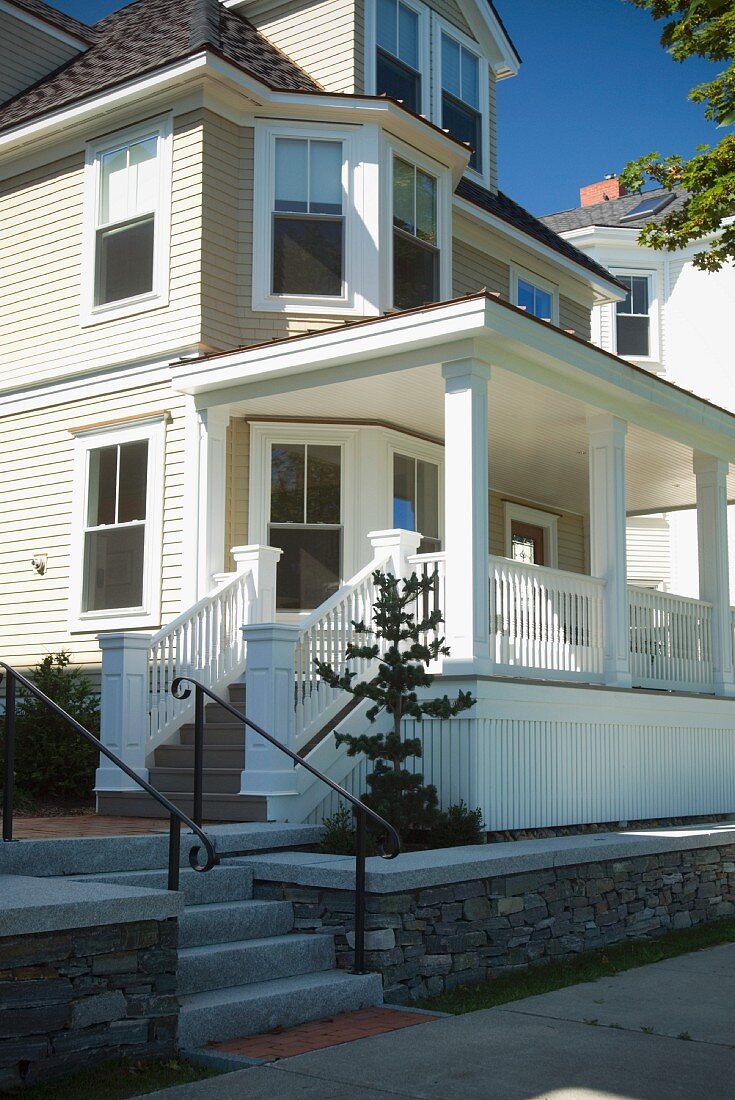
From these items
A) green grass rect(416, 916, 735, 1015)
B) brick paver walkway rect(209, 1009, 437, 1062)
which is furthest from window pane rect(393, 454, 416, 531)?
brick paver walkway rect(209, 1009, 437, 1062)

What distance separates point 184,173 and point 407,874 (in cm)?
835

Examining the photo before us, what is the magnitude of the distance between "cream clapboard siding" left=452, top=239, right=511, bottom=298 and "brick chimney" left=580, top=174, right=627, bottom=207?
11.7 meters

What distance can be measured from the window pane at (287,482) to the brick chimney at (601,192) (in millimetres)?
17083

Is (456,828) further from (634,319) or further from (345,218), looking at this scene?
(634,319)

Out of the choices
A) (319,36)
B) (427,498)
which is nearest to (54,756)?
(427,498)

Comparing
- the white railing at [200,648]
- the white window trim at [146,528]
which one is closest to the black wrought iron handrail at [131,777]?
the white railing at [200,648]

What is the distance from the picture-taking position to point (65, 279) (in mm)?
13906

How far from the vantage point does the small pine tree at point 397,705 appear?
870 cm

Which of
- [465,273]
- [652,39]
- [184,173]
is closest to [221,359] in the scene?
[184,173]

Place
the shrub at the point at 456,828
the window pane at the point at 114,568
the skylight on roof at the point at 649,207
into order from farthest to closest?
the skylight on roof at the point at 649,207 → the window pane at the point at 114,568 → the shrub at the point at 456,828

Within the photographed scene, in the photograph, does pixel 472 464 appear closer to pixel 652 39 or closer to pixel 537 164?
pixel 652 39

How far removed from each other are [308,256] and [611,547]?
4521mm

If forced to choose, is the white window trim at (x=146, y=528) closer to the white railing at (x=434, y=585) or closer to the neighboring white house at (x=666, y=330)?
the white railing at (x=434, y=585)

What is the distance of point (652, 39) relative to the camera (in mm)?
15586
